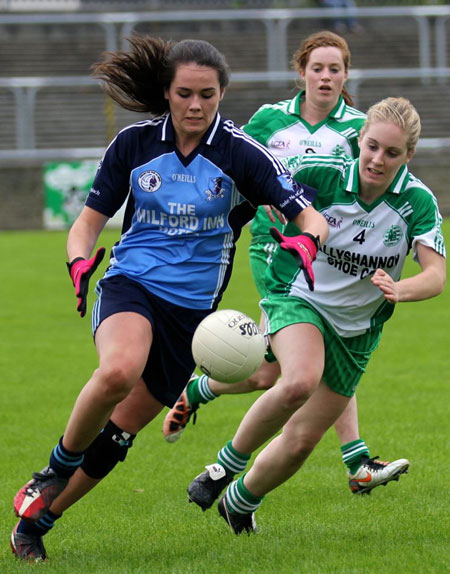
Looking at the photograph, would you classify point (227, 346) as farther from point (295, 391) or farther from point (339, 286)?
point (339, 286)

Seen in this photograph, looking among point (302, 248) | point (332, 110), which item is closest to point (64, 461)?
point (302, 248)

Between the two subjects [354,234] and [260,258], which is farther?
[260,258]

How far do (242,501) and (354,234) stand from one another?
4.14 ft

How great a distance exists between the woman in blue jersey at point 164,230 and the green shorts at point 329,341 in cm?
32

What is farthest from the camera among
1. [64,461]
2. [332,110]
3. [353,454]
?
[332,110]

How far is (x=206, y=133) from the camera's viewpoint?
15.4 feet

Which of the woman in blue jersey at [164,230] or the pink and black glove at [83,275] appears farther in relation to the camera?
the woman in blue jersey at [164,230]

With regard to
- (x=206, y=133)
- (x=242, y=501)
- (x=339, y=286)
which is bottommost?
(x=242, y=501)

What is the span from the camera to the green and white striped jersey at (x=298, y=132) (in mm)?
6875

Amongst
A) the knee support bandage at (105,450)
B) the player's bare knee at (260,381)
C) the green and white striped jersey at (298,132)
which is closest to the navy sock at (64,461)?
the knee support bandage at (105,450)

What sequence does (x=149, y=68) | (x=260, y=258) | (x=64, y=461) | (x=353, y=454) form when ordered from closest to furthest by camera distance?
1. (x=64, y=461)
2. (x=149, y=68)
3. (x=353, y=454)
4. (x=260, y=258)

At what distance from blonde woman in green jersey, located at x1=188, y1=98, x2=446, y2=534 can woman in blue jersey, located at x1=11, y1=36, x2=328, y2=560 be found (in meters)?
0.31

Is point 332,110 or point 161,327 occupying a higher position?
point 332,110

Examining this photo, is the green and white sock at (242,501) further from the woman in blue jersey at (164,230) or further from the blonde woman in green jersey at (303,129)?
the blonde woman in green jersey at (303,129)
